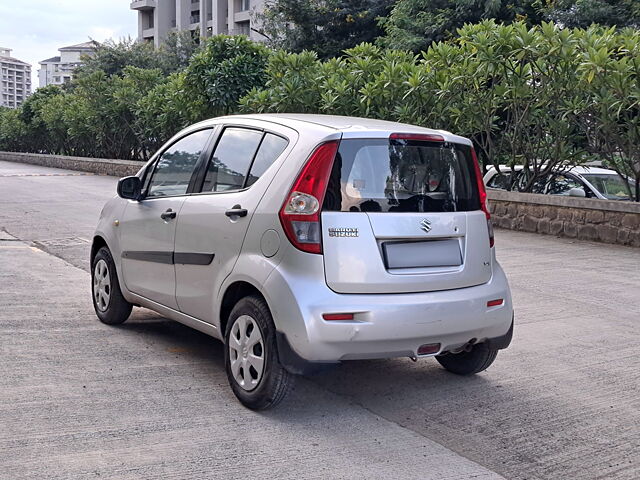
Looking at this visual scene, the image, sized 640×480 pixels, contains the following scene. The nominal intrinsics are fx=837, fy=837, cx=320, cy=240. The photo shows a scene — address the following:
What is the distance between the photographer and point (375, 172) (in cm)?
482

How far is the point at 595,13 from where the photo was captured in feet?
70.2

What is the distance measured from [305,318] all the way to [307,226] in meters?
0.51

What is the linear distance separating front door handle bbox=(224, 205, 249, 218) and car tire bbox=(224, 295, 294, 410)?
1.64 feet

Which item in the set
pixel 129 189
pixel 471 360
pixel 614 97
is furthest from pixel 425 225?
pixel 614 97

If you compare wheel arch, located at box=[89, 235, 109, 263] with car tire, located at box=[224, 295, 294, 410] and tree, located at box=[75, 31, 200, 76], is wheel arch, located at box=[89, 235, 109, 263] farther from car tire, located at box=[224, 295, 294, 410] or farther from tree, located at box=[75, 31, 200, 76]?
tree, located at box=[75, 31, 200, 76]

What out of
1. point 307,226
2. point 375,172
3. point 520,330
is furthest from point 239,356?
point 520,330

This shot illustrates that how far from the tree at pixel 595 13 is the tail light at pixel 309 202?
18.5 m

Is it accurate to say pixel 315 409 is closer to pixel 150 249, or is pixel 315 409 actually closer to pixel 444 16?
pixel 150 249

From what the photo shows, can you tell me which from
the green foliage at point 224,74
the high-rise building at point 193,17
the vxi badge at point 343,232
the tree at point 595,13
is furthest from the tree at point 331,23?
the high-rise building at point 193,17

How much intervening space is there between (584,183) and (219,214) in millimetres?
10439

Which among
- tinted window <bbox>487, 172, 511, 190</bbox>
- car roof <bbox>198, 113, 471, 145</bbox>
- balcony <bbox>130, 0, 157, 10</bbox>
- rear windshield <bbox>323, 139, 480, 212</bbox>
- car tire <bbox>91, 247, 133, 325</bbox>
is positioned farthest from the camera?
balcony <bbox>130, 0, 157, 10</bbox>

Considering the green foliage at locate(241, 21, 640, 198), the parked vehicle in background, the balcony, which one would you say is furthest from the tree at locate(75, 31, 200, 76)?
the parked vehicle in background

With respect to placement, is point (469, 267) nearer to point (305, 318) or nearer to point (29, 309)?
point (305, 318)

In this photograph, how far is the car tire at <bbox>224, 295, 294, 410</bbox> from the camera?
469cm
